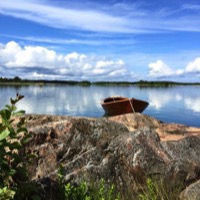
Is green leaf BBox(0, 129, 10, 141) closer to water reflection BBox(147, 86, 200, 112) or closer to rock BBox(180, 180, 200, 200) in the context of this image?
rock BBox(180, 180, 200, 200)

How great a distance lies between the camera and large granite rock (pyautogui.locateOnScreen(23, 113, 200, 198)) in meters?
7.37

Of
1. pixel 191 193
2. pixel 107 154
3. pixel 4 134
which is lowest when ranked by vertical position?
pixel 191 193

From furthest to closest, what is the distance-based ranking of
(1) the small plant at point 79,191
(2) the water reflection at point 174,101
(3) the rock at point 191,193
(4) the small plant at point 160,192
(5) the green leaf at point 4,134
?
1. (2) the water reflection at point 174,101
2. (3) the rock at point 191,193
3. (4) the small plant at point 160,192
4. (1) the small plant at point 79,191
5. (5) the green leaf at point 4,134

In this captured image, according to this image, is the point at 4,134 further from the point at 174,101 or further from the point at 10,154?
the point at 174,101

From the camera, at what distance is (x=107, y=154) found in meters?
7.75

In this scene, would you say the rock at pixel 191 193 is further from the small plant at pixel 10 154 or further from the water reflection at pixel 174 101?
the water reflection at pixel 174 101

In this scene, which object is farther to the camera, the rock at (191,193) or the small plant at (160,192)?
the rock at (191,193)

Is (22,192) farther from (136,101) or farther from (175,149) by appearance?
(136,101)

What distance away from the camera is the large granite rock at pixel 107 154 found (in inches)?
290

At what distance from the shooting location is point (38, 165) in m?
7.39

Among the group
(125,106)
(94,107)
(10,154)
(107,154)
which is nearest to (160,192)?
(107,154)

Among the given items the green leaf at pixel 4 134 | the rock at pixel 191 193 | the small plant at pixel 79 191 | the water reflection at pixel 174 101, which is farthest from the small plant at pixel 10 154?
the water reflection at pixel 174 101

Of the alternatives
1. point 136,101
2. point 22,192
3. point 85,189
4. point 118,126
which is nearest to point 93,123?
point 118,126

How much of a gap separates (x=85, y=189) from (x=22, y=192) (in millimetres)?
1012
